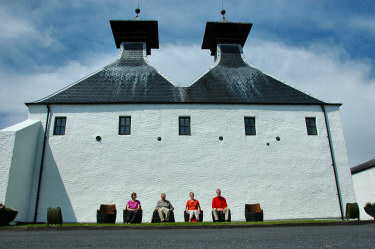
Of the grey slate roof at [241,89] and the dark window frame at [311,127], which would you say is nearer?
the dark window frame at [311,127]

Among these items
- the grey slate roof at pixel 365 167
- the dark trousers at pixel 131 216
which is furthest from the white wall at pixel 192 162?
the grey slate roof at pixel 365 167

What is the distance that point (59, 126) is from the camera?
16000mm

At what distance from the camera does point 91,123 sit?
1598 cm

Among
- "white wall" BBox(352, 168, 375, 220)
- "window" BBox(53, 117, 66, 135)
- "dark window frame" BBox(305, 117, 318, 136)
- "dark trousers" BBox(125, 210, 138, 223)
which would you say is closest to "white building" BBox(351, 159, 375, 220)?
"white wall" BBox(352, 168, 375, 220)

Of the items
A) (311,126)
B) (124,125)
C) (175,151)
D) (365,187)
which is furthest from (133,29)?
(365,187)

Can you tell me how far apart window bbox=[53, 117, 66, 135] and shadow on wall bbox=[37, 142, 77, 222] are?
4.64ft

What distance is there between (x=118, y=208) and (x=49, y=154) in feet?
15.6

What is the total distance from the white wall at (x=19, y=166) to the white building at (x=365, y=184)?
21.4 metres

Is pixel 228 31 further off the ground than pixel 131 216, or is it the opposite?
pixel 228 31

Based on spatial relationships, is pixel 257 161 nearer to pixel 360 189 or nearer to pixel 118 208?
pixel 118 208

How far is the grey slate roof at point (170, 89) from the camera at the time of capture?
16766 millimetres

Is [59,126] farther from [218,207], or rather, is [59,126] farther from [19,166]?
[218,207]

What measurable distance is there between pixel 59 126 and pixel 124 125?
A: 3.61 meters

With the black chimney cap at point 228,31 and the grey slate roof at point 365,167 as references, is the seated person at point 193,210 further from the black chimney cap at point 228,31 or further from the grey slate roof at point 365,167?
the grey slate roof at point 365,167
